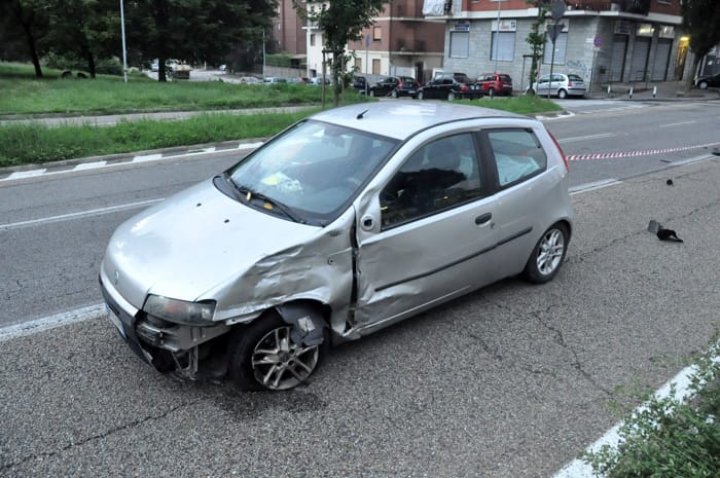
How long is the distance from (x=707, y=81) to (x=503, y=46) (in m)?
14.5

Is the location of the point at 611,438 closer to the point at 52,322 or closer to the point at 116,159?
the point at 52,322

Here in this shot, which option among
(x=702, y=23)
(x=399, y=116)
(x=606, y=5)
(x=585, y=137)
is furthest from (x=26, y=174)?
(x=606, y=5)

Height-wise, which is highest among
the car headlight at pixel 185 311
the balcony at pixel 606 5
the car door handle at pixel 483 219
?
the balcony at pixel 606 5

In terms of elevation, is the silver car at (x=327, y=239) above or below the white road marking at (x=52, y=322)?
above

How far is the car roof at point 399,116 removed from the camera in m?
4.39

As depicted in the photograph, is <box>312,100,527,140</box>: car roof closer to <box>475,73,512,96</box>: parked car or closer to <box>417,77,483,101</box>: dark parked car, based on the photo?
<box>417,77,483,101</box>: dark parked car

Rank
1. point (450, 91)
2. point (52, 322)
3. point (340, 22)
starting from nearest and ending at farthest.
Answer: point (52, 322)
point (340, 22)
point (450, 91)

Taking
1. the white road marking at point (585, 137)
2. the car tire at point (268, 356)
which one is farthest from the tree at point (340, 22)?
the car tire at point (268, 356)

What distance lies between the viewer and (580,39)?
39.9 meters

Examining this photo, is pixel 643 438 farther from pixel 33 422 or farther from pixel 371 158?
pixel 33 422

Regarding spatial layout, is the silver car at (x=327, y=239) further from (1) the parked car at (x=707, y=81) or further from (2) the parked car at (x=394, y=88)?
(1) the parked car at (x=707, y=81)

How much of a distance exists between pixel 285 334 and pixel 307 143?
173cm

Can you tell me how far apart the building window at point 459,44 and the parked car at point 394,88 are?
12210mm

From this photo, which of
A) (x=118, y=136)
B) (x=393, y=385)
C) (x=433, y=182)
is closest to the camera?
(x=393, y=385)
